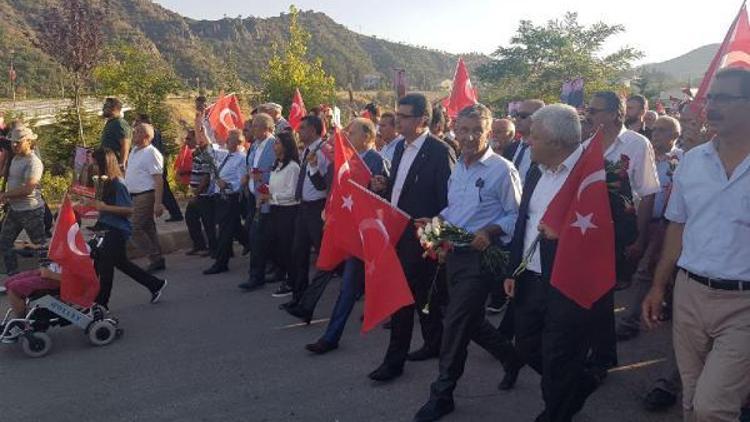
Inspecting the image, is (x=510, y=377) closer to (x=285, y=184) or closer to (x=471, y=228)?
(x=471, y=228)

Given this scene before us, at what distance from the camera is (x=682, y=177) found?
Result: 3369mm

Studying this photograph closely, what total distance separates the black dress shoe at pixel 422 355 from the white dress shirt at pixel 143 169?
4.37m

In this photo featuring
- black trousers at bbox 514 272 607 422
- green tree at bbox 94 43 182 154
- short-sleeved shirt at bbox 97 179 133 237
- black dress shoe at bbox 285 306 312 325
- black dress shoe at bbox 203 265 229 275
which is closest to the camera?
black trousers at bbox 514 272 607 422

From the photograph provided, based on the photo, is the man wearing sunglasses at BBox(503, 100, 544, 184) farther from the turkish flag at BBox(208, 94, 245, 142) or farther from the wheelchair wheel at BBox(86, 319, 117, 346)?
the turkish flag at BBox(208, 94, 245, 142)

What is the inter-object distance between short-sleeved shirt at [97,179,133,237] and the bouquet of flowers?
3497 mm

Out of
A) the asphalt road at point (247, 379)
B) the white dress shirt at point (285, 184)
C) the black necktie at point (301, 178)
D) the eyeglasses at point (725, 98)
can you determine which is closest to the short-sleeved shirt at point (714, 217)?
the eyeglasses at point (725, 98)

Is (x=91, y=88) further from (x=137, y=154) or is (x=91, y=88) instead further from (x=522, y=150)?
(x=522, y=150)

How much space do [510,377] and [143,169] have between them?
5370 millimetres

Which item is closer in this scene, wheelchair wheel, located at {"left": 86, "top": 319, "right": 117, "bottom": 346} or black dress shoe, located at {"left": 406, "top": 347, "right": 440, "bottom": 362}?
black dress shoe, located at {"left": 406, "top": 347, "right": 440, "bottom": 362}

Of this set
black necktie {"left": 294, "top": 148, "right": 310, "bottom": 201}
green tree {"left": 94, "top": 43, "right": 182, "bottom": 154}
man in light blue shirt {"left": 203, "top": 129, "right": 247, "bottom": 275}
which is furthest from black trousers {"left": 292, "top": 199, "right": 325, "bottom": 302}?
green tree {"left": 94, "top": 43, "right": 182, "bottom": 154}

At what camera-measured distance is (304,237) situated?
683cm

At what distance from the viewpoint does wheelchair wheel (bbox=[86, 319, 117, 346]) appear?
5934 millimetres

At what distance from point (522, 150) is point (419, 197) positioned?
2330 mm

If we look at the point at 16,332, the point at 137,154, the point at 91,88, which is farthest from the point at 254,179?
the point at 91,88
